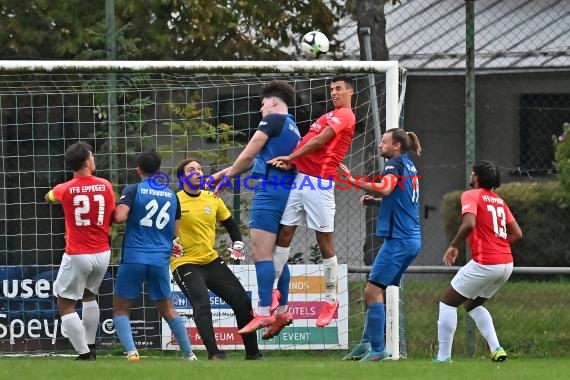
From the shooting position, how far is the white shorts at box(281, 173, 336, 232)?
36.5 feet

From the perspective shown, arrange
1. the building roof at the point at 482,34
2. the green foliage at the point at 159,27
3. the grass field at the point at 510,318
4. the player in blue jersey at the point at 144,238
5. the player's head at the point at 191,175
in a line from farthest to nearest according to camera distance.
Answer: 1. the building roof at the point at 482,34
2. the green foliage at the point at 159,27
3. the grass field at the point at 510,318
4. the player's head at the point at 191,175
5. the player in blue jersey at the point at 144,238

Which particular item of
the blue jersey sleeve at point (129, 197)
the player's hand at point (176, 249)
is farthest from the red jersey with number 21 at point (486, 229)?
the blue jersey sleeve at point (129, 197)

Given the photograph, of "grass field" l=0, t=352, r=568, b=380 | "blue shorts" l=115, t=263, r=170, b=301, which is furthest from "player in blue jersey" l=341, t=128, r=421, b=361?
"blue shorts" l=115, t=263, r=170, b=301

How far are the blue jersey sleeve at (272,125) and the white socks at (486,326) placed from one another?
2.56 meters

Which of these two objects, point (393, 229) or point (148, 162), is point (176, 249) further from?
point (393, 229)

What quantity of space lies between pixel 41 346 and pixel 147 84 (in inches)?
123

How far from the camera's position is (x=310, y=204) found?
11.1m

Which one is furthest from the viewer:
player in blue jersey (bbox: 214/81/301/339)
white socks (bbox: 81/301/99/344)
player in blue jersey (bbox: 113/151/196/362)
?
white socks (bbox: 81/301/99/344)

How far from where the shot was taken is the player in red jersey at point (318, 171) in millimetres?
11055

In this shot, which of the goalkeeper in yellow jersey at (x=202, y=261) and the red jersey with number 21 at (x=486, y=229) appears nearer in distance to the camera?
the red jersey with number 21 at (x=486, y=229)

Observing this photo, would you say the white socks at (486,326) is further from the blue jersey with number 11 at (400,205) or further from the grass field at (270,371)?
the blue jersey with number 11 at (400,205)

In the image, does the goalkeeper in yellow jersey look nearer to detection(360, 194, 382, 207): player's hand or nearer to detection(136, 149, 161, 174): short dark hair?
detection(136, 149, 161, 174): short dark hair

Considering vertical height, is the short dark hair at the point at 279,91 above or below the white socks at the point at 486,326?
above

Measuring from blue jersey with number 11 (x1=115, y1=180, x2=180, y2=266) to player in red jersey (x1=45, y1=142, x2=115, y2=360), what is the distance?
0.19 m
